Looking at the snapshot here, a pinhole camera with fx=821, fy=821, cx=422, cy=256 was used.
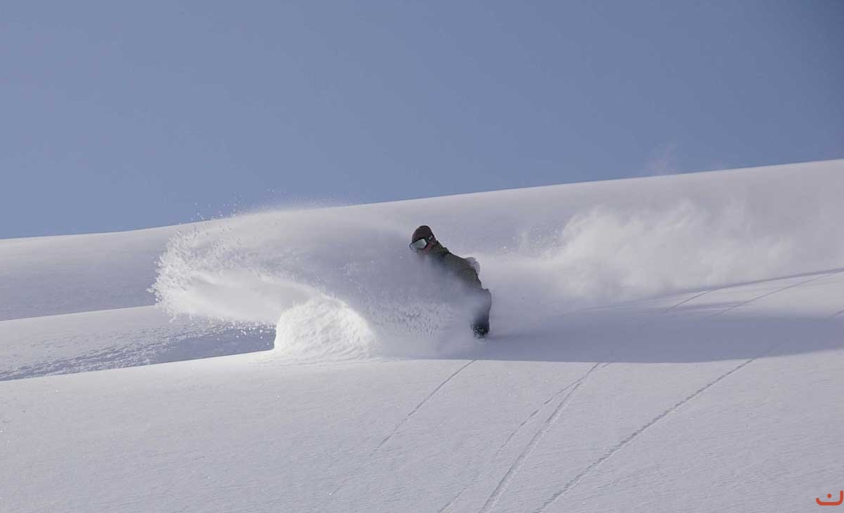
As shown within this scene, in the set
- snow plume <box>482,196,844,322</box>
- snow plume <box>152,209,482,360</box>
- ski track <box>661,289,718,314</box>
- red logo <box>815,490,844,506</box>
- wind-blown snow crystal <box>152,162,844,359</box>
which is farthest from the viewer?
snow plume <box>482,196,844,322</box>

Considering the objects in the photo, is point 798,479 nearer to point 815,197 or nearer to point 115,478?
point 115,478

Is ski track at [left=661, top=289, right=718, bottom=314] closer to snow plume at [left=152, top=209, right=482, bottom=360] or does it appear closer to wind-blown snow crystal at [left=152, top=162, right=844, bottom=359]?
wind-blown snow crystal at [left=152, top=162, right=844, bottom=359]

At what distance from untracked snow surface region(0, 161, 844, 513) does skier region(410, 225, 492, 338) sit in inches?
7.5

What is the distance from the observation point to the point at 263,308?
11.5 meters

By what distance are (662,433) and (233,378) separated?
3930 millimetres

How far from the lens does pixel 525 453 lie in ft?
14.8

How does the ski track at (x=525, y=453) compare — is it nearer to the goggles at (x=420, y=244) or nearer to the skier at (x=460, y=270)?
the skier at (x=460, y=270)

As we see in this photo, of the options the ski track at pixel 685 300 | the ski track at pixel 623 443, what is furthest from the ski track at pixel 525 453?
the ski track at pixel 685 300

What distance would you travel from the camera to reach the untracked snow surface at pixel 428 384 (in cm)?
414

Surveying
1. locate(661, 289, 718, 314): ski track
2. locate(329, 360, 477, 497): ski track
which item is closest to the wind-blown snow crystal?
locate(661, 289, 718, 314): ski track

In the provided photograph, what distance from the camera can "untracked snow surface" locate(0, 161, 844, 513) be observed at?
13.6ft

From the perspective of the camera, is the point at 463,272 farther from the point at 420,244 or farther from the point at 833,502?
the point at 833,502

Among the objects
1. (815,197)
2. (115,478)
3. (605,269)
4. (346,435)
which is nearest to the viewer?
(115,478)

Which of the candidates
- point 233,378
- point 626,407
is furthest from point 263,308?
point 626,407
